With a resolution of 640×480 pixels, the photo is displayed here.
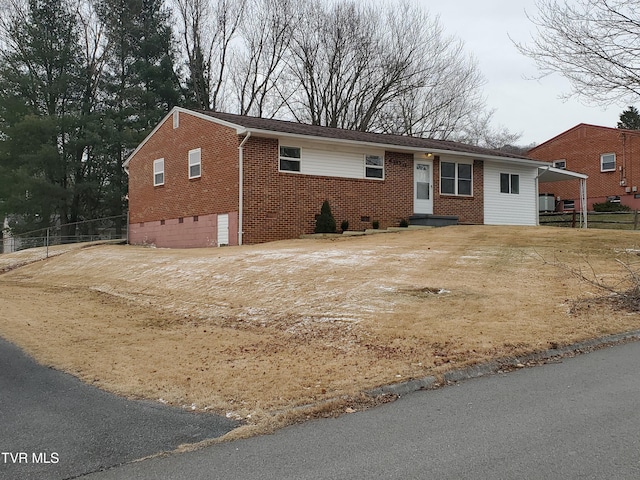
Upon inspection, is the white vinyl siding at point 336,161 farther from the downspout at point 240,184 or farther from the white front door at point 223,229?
the white front door at point 223,229

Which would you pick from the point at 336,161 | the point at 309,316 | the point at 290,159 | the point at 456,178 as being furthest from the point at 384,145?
the point at 309,316

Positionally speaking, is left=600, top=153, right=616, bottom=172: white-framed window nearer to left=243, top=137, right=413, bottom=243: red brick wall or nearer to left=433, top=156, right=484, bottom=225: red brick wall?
left=433, top=156, right=484, bottom=225: red brick wall

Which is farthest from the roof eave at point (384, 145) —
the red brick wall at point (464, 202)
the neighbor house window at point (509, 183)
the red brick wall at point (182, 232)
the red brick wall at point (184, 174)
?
the red brick wall at point (182, 232)

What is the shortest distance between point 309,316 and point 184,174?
589 inches

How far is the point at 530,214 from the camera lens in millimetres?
24672

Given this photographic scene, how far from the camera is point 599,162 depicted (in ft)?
115

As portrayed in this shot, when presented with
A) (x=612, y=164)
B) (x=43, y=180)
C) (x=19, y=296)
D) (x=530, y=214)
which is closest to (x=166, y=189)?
(x=19, y=296)

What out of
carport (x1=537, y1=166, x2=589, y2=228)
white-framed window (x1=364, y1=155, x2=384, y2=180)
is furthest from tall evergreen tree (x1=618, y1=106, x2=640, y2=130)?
white-framed window (x1=364, y1=155, x2=384, y2=180)

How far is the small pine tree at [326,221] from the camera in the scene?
18547 millimetres

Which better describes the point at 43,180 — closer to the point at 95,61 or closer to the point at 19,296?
the point at 95,61

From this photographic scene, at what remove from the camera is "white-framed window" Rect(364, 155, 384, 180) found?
2040cm

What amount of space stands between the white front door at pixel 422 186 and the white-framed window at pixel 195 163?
857cm

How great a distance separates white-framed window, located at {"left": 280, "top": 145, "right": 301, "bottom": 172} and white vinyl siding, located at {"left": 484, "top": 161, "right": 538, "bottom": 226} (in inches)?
A: 361

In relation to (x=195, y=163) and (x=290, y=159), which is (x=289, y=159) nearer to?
(x=290, y=159)
